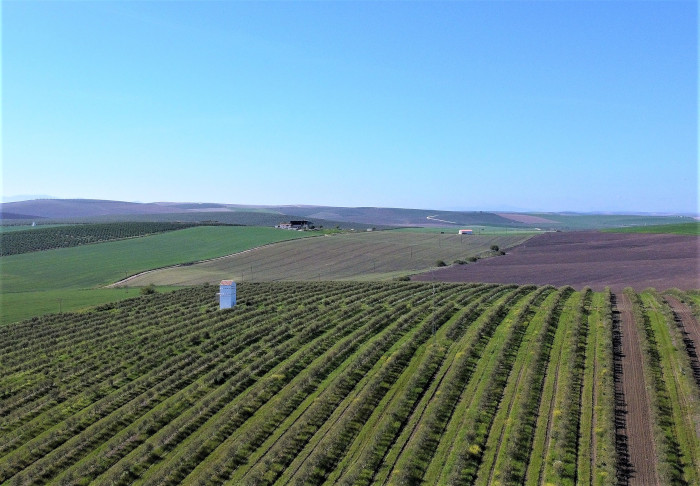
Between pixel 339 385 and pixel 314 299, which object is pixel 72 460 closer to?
pixel 339 385

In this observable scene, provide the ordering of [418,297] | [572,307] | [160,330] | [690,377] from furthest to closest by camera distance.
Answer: [418,297] → [572,307] → [160,330] → [690,377]

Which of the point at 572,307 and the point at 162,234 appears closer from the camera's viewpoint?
the point at 572,307

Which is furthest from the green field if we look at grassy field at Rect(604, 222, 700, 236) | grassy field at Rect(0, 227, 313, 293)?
grassy field at Rect(604, 222, 700, 236)

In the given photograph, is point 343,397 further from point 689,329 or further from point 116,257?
point 116,257

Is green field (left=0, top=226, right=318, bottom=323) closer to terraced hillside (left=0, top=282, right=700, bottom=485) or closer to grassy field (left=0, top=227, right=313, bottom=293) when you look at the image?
grassy field (left=0, top=227, right=313, bottom=293)

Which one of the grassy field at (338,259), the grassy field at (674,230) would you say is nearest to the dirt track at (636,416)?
the grassy field at (338,259)

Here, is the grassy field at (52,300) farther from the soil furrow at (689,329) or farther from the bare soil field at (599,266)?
the soil furrow at (689,329)

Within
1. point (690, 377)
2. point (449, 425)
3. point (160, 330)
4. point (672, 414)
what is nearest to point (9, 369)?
point (160, 330)
